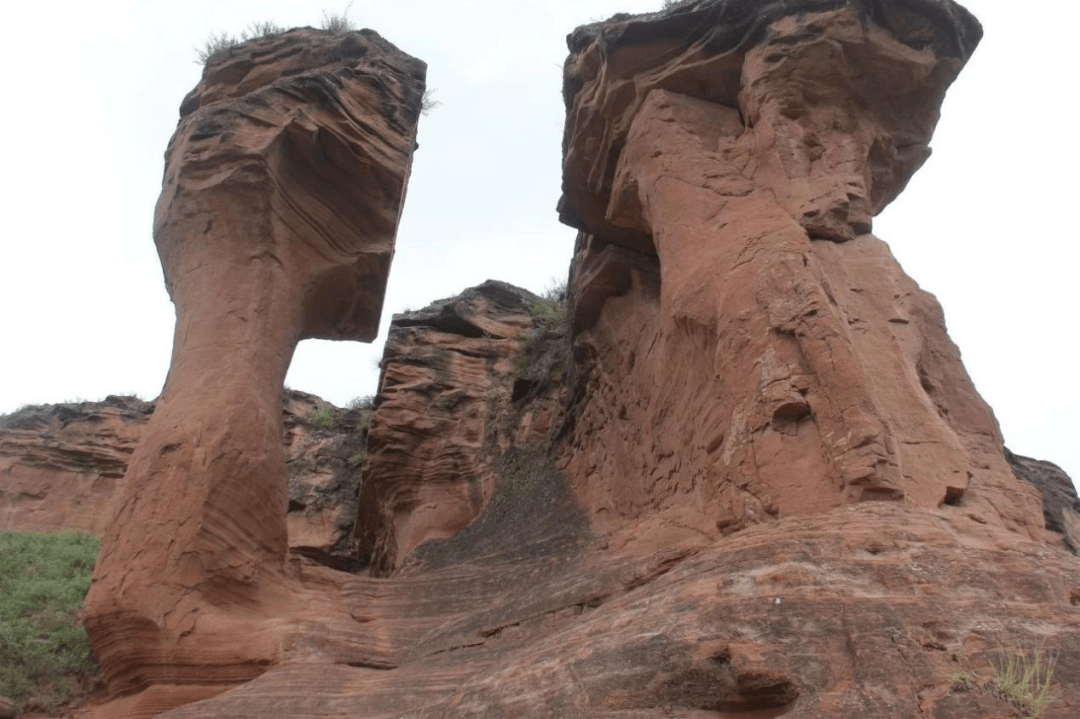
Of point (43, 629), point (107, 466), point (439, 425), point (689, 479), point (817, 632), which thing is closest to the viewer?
point (817, 632)

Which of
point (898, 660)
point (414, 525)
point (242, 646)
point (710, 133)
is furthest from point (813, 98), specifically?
point (414, 525)

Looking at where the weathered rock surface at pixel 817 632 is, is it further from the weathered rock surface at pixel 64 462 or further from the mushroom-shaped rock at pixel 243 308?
the weathered rock surface at pixel 64 462

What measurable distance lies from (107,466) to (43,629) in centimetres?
1217

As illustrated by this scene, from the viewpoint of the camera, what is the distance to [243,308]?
30.1 feet

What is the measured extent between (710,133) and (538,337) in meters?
6.74

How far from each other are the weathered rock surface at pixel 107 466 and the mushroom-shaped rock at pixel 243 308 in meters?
7.21

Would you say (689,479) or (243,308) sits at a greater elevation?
(243,308)

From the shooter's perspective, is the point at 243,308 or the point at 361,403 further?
the point at 361,403

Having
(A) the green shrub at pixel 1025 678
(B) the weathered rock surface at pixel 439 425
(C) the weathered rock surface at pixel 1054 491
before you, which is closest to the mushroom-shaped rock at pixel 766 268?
(A) the green shrub at pixel 1025 678

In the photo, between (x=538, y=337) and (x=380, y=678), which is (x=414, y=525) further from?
(x=380, y=678)

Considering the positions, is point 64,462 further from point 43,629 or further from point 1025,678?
point 1025,678

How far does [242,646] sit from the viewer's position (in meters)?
6.91

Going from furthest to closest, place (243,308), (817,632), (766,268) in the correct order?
(243,308) → (766,268) → (817,632)

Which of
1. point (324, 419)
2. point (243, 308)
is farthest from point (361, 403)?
point (243, 308)
